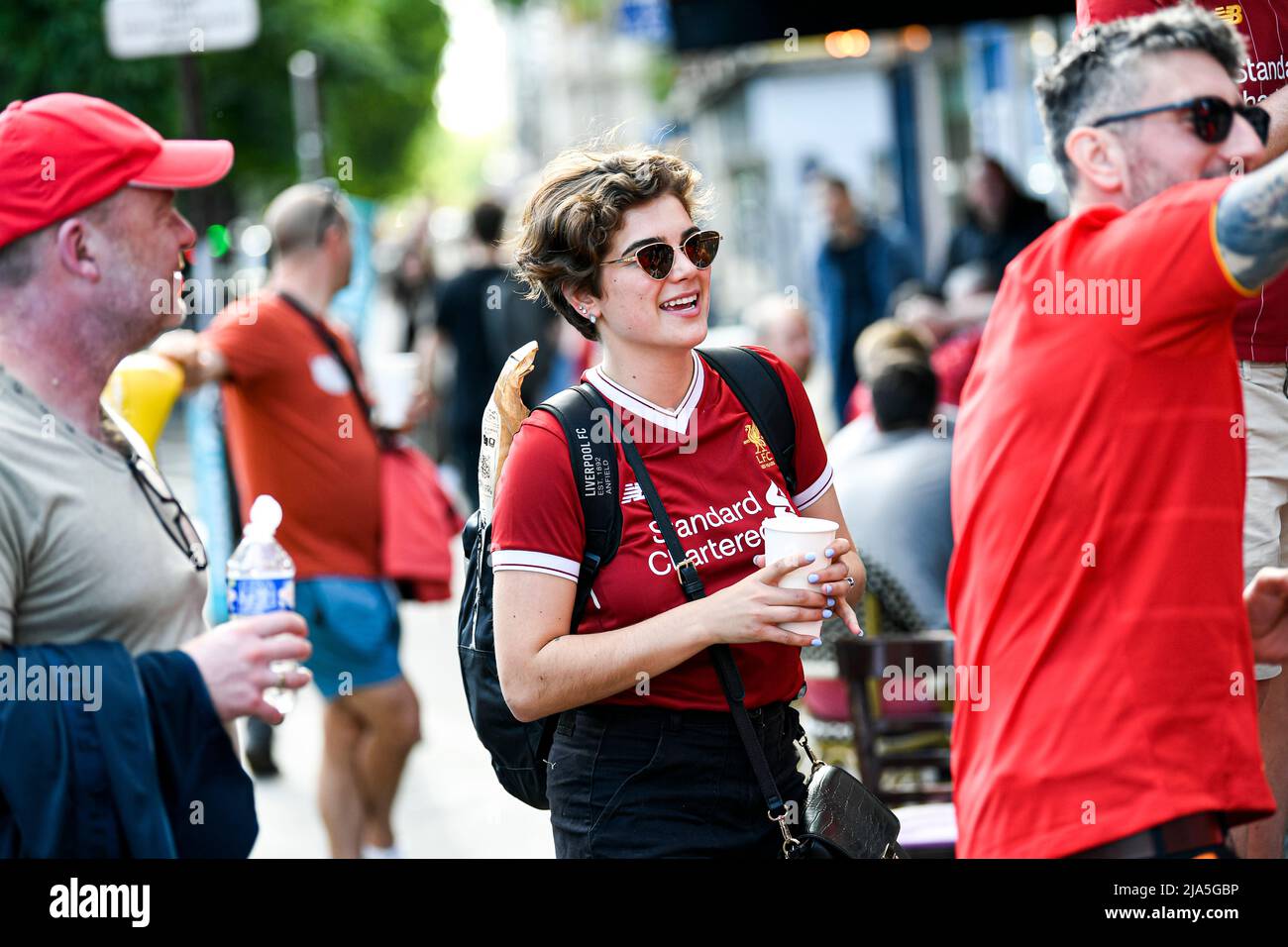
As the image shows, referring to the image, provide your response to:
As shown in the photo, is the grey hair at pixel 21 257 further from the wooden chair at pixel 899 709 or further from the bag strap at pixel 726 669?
the wooden chair at pixel 899 709

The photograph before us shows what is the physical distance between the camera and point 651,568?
279 centimetres

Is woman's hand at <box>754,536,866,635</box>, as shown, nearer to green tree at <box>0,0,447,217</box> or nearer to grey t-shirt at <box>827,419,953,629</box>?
grey t-shirt at <box>827,419,953,629</box>

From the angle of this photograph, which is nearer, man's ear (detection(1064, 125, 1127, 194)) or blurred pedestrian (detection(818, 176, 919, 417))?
man's ear (detection(1064, 125, 1127, 194))

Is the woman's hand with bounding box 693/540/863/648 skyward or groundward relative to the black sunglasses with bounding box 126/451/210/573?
groundward

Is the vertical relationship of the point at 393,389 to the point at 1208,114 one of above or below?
below

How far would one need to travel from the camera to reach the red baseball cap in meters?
2.64

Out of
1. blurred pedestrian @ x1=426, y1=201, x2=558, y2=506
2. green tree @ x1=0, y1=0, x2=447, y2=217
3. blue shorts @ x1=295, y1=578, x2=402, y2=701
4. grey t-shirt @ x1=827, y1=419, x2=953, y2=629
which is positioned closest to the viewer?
grey t-shirt @ x1=827, y1=419, x2=953, y2=629

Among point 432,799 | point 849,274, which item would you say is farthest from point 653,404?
point 849,274

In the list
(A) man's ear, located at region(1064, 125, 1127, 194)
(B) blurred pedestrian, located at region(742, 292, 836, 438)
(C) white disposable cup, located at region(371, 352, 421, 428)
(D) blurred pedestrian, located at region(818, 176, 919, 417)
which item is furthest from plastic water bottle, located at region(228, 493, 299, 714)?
(D) blurred pedestrian, located at region(818, 176, 919, 417)

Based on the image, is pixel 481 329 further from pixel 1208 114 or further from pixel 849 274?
pixel 1208 114

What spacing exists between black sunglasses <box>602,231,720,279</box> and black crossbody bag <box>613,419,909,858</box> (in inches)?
12.1

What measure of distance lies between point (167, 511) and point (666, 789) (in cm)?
103

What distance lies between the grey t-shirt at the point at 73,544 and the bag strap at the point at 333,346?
2.87 metres
